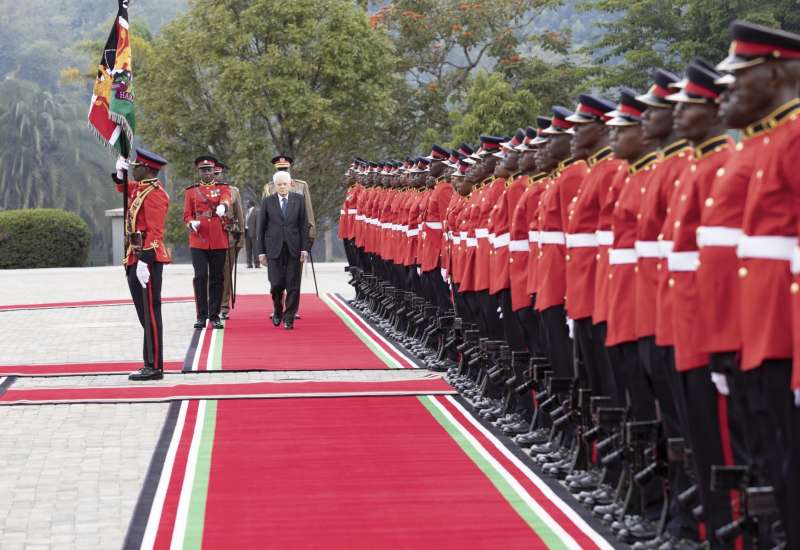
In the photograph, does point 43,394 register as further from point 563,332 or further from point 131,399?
point 563,332

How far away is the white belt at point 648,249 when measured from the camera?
659 centimetres

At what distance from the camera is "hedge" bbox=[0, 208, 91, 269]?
124 ft

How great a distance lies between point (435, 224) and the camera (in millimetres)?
13648

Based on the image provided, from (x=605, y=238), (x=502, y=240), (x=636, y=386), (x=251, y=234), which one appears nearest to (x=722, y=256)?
(x=636, y=386)

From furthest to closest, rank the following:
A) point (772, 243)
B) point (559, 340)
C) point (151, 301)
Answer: point (151, 301), point (559, 340), point (772, 243)

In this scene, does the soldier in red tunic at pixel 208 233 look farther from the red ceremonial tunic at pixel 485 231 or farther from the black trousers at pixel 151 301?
the red ceremonial tunic at pixel 485 231

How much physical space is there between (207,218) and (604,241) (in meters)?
10.2

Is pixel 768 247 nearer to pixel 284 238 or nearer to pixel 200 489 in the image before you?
pixel 200 489

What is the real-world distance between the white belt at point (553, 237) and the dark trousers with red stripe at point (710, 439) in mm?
2555

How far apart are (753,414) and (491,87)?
86.7 ft

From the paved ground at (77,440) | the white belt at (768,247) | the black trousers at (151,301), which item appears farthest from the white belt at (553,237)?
the black trousers at (151,301)

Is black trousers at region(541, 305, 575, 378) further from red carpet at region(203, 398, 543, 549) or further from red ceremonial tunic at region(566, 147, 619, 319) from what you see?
red carpet at region(203, 398, 543, 549)

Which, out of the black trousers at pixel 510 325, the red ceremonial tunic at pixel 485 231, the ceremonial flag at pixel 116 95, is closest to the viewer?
the black trousers at pixel 510 325

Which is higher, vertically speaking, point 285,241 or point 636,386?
point 285,241
